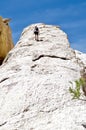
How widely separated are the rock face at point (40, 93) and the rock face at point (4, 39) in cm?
1265

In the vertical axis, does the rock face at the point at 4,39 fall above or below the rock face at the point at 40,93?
above

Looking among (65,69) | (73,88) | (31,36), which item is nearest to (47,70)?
(65,69)

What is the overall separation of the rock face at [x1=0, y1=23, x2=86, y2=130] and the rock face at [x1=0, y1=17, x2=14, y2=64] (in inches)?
498

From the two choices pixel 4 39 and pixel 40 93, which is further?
pixel 4 39

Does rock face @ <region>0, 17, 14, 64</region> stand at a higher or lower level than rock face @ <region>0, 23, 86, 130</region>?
higher

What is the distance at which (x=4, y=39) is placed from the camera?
3588cm

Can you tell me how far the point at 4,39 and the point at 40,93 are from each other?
21.2m

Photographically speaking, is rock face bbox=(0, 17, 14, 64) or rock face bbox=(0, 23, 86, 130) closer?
rock face bbox=(0, 23, 86, 130)

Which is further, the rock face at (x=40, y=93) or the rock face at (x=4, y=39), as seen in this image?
the rock face at (x=4, y=39)

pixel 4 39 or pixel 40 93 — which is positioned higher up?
pixel 4 39

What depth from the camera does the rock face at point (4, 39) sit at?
35406mm

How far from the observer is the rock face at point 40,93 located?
43.0 feet

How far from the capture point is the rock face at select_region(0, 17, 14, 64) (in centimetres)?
3541

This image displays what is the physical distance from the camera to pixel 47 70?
18.1m
